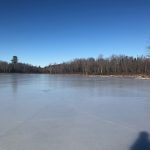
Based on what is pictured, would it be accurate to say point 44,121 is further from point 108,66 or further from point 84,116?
point 108,66

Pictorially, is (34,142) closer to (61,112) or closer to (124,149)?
(124,149)

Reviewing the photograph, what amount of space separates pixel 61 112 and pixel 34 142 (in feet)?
10.7

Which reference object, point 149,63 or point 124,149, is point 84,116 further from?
point 149,63

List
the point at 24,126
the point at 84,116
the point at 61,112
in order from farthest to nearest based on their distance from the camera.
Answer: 1. the point at 61,112
2. the point at 84,116
3. the point at 24,126

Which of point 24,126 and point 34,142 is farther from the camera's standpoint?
point 24,126

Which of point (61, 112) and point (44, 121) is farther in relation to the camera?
point (61, 112)

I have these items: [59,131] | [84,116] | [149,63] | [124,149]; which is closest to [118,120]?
[84,116]

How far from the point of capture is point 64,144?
14.3 ft

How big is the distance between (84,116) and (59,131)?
6.22 feet

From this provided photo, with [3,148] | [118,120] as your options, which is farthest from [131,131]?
[3,148]

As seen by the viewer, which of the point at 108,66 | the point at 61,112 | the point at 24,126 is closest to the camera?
the point at 24,126

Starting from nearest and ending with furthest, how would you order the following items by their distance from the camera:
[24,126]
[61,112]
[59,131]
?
[59,131]
[24,126]
[61,112]

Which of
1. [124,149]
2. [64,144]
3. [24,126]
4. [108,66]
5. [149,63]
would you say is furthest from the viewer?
[108,66]

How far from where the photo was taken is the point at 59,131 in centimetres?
524
